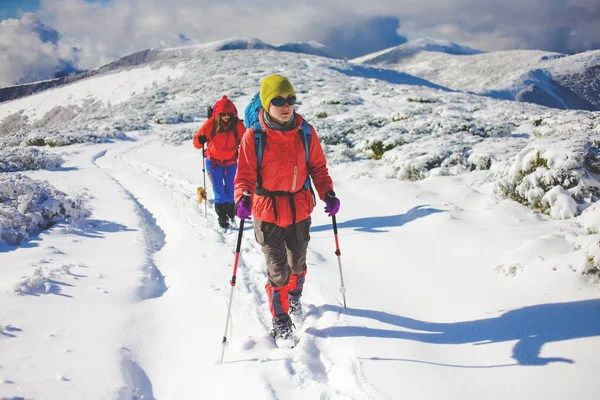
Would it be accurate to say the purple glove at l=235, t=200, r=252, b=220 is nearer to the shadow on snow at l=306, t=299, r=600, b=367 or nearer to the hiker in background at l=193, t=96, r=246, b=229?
the shadow on snow at l=306, t=299, r=600, b=367

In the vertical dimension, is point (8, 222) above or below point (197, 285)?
above

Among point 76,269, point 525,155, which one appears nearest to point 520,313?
point 525,155

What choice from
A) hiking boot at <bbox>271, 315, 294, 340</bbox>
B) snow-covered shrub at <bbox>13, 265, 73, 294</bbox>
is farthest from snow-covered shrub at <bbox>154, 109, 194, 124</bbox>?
hiking boot at <bbox>271, 315, 294, 340</bbox>

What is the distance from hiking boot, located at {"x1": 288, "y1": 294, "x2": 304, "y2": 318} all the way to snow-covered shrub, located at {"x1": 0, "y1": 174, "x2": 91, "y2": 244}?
452cm

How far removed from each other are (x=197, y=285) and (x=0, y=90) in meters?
173

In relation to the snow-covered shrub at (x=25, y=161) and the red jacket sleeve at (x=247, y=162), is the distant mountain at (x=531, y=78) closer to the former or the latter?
the snow-covered shrub at (x=25, y=161)

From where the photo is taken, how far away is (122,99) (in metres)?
52.8

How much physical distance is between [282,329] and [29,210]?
5.42 meters

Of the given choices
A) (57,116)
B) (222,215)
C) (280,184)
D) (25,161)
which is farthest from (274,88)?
(57,116)

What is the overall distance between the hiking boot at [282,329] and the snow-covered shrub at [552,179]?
426cm

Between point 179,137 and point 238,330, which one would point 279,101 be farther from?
point 179,137

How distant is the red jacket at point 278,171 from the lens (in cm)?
314

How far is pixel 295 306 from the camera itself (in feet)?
12.1

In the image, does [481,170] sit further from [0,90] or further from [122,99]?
[0,90]
